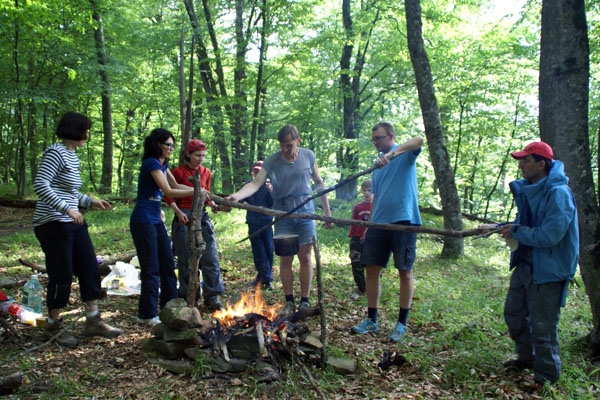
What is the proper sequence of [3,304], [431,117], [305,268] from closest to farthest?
[3,304] → [305,268] → [431,117]

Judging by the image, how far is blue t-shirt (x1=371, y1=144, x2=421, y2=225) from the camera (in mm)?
4176

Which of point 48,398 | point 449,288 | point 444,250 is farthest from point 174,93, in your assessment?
point 48,398

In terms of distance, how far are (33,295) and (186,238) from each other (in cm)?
180

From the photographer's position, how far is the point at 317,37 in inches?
566

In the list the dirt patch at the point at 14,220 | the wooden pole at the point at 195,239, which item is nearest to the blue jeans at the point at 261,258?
the wooden pole at the point at 195,239

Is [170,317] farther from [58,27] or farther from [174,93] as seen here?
[174,93]

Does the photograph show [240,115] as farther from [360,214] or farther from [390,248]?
[390,248]

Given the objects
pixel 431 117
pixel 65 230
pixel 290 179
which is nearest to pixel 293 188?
pixel 290 179

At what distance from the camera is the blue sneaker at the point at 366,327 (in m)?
4.41

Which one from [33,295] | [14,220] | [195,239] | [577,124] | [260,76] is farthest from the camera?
[260,76]

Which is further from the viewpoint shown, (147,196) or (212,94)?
(212,94)

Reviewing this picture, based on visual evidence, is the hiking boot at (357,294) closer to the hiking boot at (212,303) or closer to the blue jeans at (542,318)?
the hiking boot at (212,303)

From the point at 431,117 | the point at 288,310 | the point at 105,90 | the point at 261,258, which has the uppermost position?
the point at 105,90

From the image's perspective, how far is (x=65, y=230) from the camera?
3.76 meters
